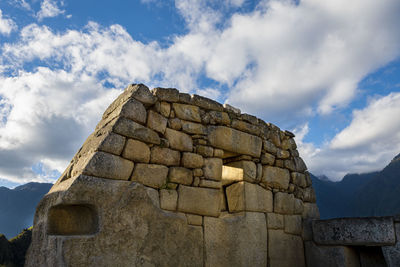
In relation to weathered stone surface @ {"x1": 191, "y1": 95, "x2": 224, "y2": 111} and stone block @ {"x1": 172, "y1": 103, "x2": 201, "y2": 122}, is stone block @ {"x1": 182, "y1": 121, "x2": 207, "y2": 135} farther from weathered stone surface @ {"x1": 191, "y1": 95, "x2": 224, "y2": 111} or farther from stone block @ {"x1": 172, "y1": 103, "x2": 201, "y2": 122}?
weathered stone surface @ {"x1": 191, "y1": 95, "x2": 224, "y2": 111}

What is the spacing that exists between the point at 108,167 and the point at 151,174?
19.8 inches

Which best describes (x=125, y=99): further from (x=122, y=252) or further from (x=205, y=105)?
(x=122, y=252)

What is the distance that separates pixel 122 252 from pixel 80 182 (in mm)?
765

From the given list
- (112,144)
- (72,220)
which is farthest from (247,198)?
(72,220)

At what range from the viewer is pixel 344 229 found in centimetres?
415

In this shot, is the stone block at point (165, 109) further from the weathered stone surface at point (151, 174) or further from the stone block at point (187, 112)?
the weathered stone surface at point (151, 174)

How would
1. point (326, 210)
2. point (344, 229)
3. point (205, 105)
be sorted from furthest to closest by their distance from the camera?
1. point (326, 210)
2. point (344, 229)
3. point (205, 105)

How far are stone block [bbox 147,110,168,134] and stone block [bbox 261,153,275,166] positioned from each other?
1.75 meters

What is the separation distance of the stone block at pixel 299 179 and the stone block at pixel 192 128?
202cm

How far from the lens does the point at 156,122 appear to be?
11.0 ft

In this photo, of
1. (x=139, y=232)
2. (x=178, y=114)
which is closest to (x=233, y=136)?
(x=178, y=114)

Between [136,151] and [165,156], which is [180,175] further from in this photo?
[136,151]

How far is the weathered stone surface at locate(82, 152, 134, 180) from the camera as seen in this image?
2.71 metres

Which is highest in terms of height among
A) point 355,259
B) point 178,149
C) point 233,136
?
point 233,136
